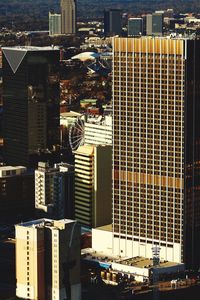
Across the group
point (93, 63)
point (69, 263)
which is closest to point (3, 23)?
point (93, 63)

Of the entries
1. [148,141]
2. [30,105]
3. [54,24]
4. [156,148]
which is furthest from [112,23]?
[156,148]

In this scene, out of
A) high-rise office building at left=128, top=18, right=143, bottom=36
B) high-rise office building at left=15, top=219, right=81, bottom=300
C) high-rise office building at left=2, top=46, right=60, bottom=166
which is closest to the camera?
high-rise office building at left=15, top=219, right=81, bottom=300

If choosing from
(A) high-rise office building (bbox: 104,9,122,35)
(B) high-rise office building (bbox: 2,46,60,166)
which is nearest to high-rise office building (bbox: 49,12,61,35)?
(A) high-rise office building (bbox: 104,9,122,35)

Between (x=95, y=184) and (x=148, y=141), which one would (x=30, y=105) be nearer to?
(x=95, y=184)

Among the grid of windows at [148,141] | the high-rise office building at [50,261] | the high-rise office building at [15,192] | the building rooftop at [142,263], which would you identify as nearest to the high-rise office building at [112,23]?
the high-rise office building at [15,192]

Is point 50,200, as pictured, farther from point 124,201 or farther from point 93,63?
point 93,63

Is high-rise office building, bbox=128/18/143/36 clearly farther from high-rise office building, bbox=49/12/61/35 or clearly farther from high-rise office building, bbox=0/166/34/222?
high-rise office building, bbox=0/166/34/222
